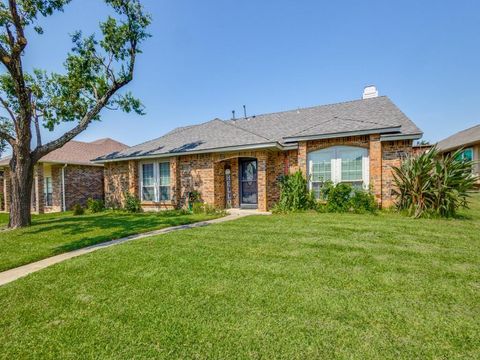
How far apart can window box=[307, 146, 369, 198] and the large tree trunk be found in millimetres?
11047

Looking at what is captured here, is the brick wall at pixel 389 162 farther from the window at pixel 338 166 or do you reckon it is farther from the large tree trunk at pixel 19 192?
the large tree trunk at pixel 19 192

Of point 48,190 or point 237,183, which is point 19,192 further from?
point 48,190

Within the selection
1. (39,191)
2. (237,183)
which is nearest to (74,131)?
(237,183)

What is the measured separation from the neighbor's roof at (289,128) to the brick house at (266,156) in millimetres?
34

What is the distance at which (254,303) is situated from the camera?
3.12 m

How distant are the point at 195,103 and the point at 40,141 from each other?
9.49m

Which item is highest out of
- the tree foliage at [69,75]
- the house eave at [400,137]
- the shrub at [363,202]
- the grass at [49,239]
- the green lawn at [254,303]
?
the tree foliage at [69,75]

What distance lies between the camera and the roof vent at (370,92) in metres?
14.8

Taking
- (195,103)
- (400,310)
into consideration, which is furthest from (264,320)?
(195,103)

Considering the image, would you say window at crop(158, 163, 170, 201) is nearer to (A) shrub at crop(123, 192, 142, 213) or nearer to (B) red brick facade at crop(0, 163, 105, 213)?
(A) shrub at crop(123, 192, 142, 213)

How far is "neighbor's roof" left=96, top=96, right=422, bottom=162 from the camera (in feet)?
33.6

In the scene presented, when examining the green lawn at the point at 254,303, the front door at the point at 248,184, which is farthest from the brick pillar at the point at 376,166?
the front door at the point at 248,184

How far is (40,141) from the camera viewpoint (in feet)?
33.6

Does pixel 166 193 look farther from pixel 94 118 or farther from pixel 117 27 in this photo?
pixel 117 27
